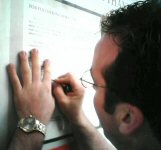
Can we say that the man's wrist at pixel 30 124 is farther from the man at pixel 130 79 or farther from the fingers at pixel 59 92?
the fingers at pixel 59 92

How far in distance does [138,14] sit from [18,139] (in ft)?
1.91

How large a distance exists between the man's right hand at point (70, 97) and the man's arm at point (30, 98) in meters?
0.07

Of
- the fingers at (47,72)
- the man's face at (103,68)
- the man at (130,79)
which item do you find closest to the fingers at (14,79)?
the man at (130,79)

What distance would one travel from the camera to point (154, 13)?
2.85 feet

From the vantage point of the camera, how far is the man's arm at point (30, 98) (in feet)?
2.78

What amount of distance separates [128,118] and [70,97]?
266 mm

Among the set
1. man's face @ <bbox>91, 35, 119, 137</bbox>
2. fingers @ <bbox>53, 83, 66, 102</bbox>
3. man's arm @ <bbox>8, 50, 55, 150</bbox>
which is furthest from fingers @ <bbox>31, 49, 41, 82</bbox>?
man's face @ <bbox>91, 35, 119, 137</bbox>

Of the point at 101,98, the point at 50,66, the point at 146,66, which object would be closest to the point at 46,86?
the point at 50,66

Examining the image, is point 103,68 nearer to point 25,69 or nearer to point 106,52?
point 106,52

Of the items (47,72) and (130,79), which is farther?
(47,72)

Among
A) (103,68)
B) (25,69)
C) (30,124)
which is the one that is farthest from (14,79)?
(103,68)

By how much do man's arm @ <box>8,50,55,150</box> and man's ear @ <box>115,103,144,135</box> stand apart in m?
0.25

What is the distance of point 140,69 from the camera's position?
2.66ft

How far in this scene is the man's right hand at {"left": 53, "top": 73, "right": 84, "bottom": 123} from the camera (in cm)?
100
